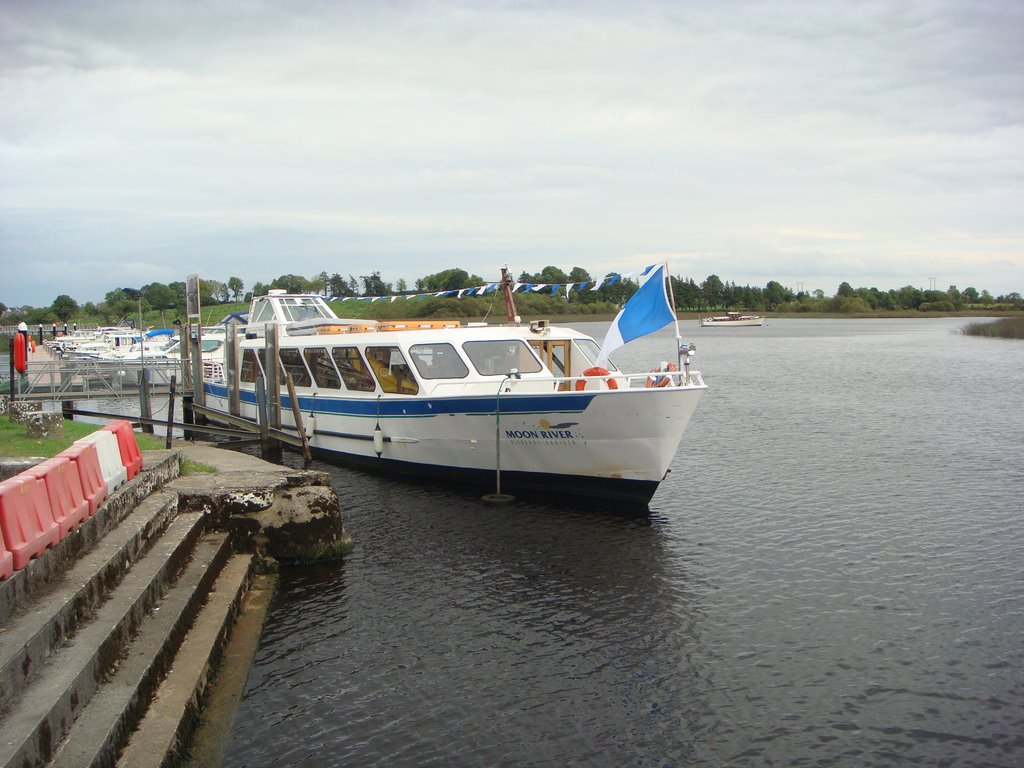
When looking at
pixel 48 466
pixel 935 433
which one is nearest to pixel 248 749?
pixel 48 466

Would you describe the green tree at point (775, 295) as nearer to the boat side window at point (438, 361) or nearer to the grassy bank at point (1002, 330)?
the grassy bank at point (1002, 330)

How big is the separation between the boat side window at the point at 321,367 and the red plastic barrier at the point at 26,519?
510 inches

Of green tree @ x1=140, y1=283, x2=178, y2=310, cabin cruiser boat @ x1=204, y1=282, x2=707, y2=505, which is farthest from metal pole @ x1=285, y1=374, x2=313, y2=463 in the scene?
green tree @ x1=140, y1=283, x2=178, y2=310

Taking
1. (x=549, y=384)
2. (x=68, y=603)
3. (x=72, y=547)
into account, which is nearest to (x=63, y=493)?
(x=72, y=547)

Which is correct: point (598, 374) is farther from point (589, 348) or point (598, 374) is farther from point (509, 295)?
point (509, 295)

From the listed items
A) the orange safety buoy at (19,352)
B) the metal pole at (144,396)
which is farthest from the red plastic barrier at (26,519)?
the metal pole at (144,396)

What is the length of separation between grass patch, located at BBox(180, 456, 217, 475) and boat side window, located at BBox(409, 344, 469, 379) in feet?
17.4

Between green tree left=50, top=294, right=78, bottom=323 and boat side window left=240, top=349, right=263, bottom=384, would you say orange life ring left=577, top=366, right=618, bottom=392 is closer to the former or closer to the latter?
boat side window left=240, top=349, right=263, bottom=384

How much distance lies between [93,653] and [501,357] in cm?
1172

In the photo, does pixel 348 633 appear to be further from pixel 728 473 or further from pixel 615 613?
pixel 728 473

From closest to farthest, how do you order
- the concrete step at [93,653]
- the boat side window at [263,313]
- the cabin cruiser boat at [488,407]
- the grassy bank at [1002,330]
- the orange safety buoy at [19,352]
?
the concrete step at [93,653] < the cabin cruiser boat at [488,407] < the orange safety buoy at [19,352] < the boat side window at [263,313] < the grassy bank at [1002,330]

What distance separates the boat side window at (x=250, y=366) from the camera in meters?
23.8

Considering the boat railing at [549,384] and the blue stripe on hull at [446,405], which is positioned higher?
the boat railing at [549,384]

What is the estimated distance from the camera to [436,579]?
39.5 ft
